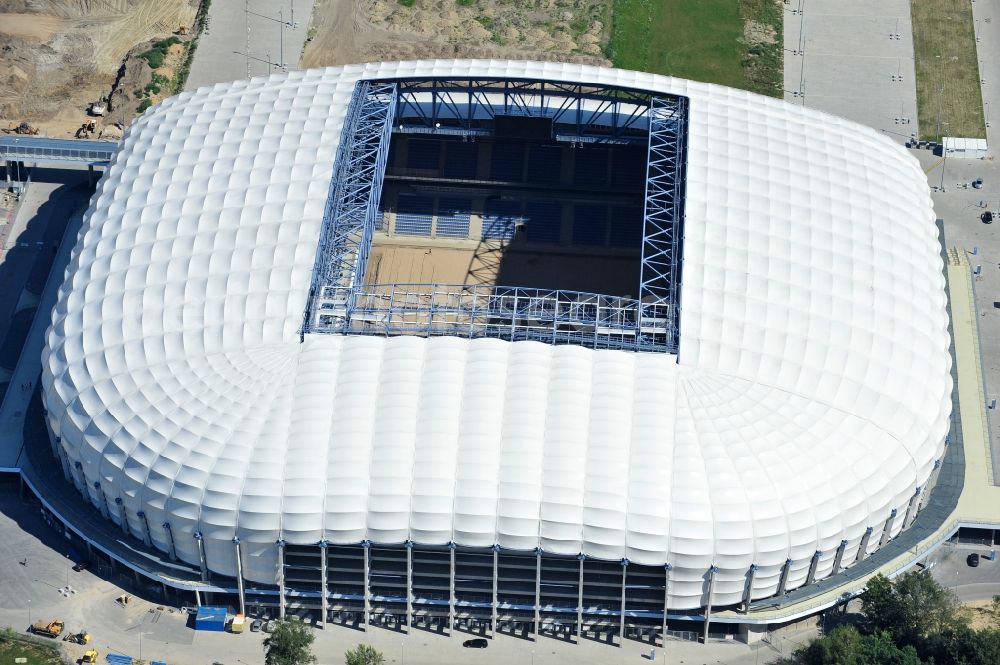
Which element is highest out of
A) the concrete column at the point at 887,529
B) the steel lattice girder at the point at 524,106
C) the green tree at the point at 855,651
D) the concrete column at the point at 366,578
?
the steel lattice girder at the point at 524,106

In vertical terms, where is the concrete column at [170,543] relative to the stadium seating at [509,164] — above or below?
below

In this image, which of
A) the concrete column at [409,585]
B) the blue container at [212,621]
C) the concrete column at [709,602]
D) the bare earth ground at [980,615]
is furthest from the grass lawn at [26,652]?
the bare earth ground at [980,615]

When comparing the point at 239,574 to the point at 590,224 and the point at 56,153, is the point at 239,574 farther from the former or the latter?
the point at 56,153

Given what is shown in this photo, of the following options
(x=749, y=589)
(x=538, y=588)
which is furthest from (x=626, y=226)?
(x=538, y=588)

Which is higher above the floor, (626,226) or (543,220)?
(543,220)

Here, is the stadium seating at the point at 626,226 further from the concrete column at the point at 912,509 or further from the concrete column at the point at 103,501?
the concrete column at the point at 103,501
